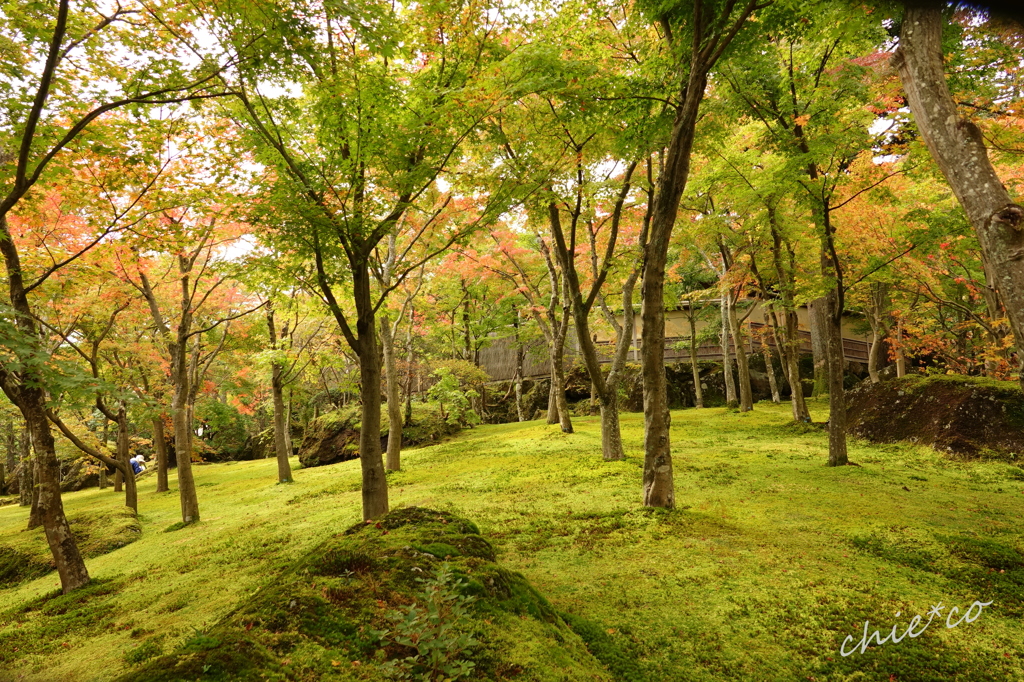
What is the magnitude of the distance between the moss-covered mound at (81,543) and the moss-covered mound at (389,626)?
919 cm

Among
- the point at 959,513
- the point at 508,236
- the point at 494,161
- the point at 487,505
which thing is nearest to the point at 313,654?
the point at 487,505

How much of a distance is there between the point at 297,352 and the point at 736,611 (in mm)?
13775

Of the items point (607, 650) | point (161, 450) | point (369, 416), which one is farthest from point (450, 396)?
point (607, 650)

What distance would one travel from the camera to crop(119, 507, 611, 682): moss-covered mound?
Result: 234 cm

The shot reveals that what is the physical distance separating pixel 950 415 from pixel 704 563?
908 centimetres

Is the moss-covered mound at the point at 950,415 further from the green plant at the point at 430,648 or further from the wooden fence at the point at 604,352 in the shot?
the green plant at the point at 430,648

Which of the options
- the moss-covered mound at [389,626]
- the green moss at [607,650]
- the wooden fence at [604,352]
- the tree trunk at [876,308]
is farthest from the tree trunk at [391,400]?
the tree trunk at [876,308]

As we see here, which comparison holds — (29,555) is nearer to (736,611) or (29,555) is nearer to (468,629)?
(468,629)

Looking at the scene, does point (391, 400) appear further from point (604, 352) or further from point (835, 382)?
point (604, 352)

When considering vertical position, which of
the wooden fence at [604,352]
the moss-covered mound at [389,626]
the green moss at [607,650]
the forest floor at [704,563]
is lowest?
the forest floor at [704,563]

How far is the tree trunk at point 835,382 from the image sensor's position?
9.42 metres

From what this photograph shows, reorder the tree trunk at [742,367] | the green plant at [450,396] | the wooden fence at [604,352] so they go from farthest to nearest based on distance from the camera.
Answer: the wooden fence at [604,352]
the green plant at [450,396]
the tree trunk at [742,367]

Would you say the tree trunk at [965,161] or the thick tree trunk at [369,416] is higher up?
the tree trunk at [965,161]

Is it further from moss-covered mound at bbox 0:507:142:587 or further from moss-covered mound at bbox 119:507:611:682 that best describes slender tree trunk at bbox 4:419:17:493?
moss-covered mound at bbox 119:507:611:682
